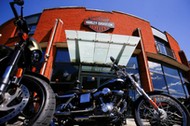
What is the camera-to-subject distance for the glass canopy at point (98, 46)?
798cm

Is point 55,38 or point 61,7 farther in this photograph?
point 61,7

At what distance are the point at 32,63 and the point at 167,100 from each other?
214cm

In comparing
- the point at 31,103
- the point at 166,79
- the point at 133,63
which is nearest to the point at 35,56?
the point at 31,103

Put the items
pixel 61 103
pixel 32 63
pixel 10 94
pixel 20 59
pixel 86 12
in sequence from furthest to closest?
pixel 86 12 < pixel 61 103 < pixel 32 63 < pixel 20 59 < pixel 10 94

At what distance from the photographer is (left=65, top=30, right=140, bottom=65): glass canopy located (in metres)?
7.98

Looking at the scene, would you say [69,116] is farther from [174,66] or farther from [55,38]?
[174,66]

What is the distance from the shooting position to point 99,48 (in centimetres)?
877

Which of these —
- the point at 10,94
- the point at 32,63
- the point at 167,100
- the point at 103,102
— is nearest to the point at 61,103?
the point at 103,102

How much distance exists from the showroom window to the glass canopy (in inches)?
111

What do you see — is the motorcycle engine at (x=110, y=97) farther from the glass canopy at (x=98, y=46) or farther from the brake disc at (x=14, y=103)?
the glass canopy at (x=98, y=46)

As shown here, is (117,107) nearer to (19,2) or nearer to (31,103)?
(31,103)

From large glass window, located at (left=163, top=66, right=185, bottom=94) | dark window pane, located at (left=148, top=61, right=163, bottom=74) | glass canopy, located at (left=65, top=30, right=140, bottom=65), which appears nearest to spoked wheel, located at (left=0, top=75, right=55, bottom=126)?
glass canopy, located at (left=65, top=30, right=140, bottom=65)

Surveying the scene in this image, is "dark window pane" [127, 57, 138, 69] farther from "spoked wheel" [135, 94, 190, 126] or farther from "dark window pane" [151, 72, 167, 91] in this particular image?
"spoked wheel" [135, 94, 190, 126]

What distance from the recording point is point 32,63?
189cm
